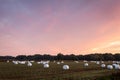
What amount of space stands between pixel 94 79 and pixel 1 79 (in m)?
13.0

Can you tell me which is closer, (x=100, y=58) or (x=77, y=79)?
A: (x=77, y=79)

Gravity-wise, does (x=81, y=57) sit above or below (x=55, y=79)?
above

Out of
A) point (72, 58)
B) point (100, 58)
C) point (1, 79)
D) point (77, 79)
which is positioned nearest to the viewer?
point (1, 79)

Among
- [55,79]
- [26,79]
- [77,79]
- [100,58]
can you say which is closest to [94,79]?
[77,79]

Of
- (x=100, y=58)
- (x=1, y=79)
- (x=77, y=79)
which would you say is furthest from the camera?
(x=100, y=58)

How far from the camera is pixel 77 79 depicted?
115 ft

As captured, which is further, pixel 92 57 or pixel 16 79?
pixel 92 57

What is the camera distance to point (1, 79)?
1302 inches

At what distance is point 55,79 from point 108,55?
152 m

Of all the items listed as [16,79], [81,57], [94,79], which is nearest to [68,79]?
[94,79]

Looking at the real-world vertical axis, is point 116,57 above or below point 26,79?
above

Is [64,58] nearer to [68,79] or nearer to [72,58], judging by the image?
[72,58]

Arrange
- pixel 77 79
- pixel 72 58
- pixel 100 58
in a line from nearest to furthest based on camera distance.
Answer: pixel 77 79
pixel 100 58
pixel 72 58

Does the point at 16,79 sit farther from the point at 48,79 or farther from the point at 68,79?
the point at 68,79
